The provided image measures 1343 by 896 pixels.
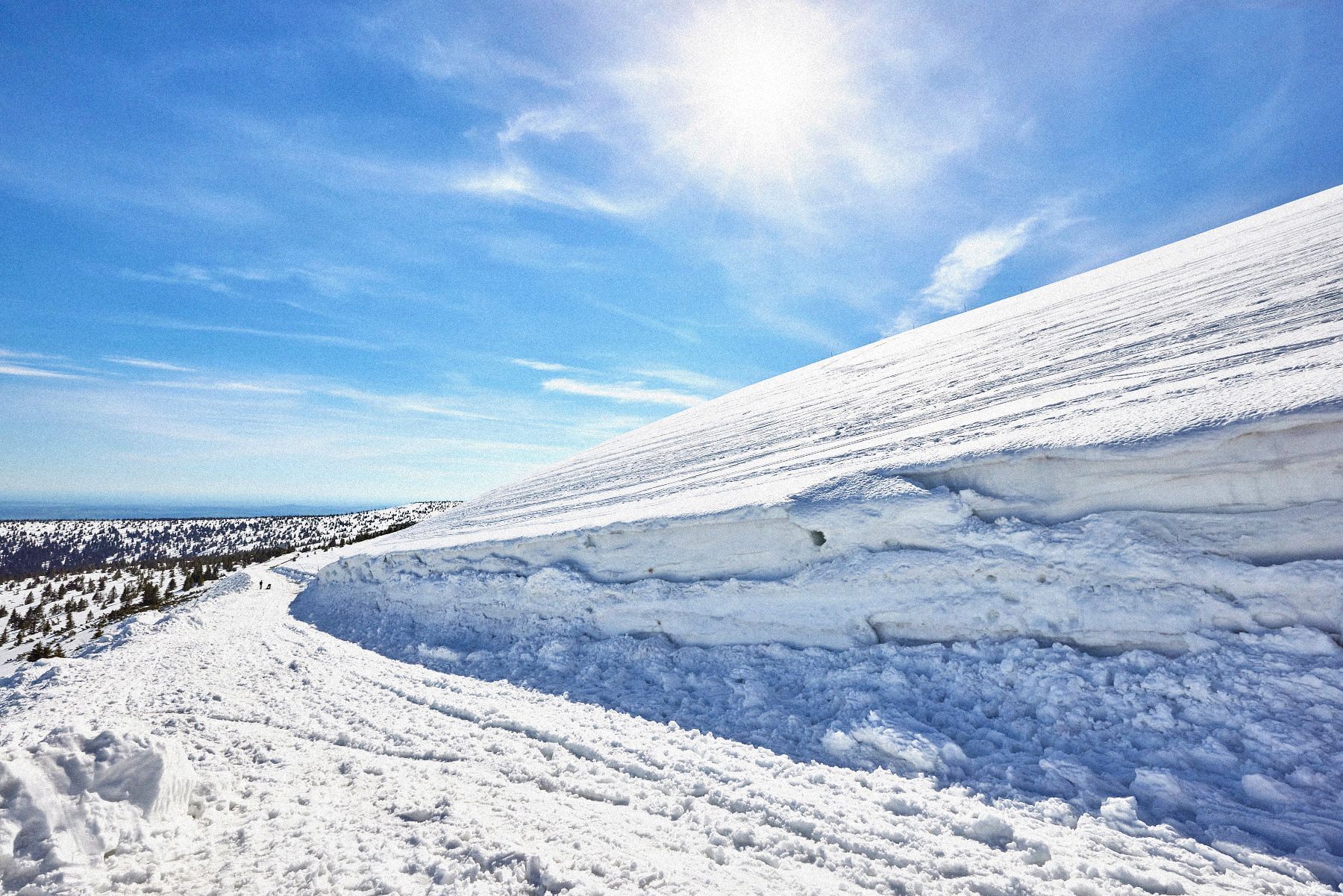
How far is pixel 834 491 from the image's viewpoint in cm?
377

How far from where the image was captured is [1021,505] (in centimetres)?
316

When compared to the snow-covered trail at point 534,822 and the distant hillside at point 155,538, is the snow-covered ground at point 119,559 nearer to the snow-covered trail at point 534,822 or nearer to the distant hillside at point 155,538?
the distant hillside at point 155,538

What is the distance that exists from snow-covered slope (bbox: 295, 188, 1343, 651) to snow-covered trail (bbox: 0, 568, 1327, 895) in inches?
43.6

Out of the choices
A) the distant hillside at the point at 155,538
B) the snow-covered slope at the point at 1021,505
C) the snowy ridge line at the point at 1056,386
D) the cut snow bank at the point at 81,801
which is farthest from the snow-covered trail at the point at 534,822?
the distant hillside at the point at 155,538

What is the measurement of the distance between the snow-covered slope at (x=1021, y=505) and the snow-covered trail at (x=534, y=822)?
1108mm

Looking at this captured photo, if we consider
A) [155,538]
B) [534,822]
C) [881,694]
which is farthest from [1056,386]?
[155,538]

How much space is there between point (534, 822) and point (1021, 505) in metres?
2.93

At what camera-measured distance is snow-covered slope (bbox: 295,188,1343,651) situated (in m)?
2.56

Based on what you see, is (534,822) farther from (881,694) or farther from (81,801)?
(881,694)

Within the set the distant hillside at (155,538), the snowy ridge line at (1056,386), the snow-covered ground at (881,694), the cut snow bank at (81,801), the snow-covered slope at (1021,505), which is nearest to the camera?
the cut snow bank at (81,801)

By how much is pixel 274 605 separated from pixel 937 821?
932 centimetres

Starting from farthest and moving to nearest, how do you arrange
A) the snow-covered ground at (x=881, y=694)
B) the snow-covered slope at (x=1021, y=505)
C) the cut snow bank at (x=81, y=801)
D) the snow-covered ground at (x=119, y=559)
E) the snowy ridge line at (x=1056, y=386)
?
the snow-covered ground at (x=119, y=559), the snowy ridge line at (x=1056, y=386), the snow-covered slope at (x=1021, y=505), the snow-covered ground at (x=881, y=694), the cut snow bank at (x=81, y=801)

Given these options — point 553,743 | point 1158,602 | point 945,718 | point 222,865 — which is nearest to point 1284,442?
point 1158,602

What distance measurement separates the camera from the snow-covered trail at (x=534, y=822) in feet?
6.28
